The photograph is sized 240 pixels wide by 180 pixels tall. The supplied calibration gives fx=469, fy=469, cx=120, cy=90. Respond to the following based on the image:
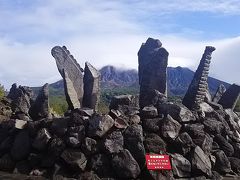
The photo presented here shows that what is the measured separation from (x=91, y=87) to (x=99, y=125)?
12.7ft

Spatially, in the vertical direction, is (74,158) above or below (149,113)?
below

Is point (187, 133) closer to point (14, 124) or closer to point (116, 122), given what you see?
point (116, 122)

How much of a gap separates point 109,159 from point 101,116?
4.49ft

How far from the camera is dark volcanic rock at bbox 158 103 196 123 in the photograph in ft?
51.5

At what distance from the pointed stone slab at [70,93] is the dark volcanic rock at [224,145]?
5.44 meters

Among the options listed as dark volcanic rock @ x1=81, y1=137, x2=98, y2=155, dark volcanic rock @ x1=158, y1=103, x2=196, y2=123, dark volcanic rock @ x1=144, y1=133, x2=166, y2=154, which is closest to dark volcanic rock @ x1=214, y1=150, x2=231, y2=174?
dark volcanic rock @ x1=158, y1=103, x2=196, y2=123

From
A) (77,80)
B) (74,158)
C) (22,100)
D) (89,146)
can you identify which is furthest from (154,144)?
(22,100)

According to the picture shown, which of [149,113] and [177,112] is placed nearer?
[149,113]

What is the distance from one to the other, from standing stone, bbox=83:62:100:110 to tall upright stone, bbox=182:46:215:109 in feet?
11.3

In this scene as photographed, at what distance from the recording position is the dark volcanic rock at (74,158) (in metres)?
13.7

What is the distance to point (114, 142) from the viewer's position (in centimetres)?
1397

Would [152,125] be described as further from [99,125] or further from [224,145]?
[224,145]

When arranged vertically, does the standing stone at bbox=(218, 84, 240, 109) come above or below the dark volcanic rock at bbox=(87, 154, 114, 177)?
above

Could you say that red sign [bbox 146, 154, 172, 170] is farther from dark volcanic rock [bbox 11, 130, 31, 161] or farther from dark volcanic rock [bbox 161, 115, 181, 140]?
dark volcanic rock [bbox 11, 130, 31, 161]
